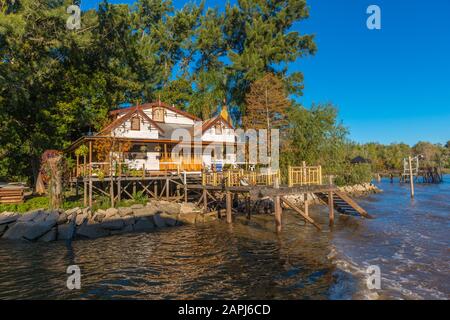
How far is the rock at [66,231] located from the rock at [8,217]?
10.8 ft

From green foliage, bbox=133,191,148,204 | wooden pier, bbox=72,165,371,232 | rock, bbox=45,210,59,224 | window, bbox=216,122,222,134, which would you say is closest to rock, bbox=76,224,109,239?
rock, bbox=45,210,59,224

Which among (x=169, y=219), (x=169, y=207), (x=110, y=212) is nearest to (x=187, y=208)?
(x=169, y=207)

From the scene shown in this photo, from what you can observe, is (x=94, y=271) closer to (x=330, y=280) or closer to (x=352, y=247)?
(x=330, y=280)

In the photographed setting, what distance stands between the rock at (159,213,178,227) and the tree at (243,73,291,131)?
1895cm

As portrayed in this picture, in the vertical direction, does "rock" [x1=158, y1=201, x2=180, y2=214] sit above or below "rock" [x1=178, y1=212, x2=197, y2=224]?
above

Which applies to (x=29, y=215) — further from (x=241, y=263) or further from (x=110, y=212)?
(x=241, y=263)

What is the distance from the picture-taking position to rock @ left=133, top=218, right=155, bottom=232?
21.5 m

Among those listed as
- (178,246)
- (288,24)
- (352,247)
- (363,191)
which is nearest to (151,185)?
(178,246)

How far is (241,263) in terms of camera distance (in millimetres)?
13711

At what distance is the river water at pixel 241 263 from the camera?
1078 centimetres

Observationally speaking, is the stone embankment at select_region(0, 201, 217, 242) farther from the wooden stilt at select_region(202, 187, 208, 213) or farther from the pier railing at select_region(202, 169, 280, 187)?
the pier railing at select_region(202, 169, 280, 187)

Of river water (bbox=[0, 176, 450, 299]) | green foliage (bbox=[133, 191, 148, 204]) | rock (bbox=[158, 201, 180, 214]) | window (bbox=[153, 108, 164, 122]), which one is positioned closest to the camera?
river water (bbox=[0, 176, 450, 299])

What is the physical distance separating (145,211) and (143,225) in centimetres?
126

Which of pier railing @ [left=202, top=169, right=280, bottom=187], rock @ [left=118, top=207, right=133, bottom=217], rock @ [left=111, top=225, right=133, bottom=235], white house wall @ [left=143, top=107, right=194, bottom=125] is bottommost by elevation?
rock @ [left=111, top=225, right=133, bottom=235]
